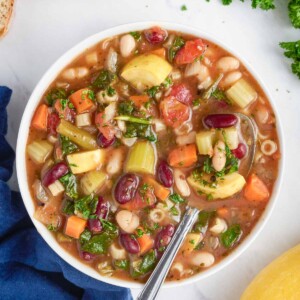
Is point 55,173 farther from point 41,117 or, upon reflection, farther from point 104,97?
point 104,97

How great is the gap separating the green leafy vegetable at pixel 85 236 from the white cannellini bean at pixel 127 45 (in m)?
1.08

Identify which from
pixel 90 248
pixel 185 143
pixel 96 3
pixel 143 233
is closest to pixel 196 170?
pixel 185 143

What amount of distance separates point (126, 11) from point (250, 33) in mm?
835

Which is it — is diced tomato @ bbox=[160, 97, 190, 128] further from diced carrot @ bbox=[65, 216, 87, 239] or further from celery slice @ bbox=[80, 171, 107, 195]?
diced carrot @ bbox=[65, 216, 87, 239]

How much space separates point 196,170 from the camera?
12.2 feet

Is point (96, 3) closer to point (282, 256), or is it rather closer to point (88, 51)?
point (88, 51)

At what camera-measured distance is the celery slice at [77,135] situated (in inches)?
144

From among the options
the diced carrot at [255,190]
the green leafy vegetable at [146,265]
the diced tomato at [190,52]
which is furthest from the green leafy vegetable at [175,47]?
the green leafy vegetable at [146,265]

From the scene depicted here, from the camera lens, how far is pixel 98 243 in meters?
3.77

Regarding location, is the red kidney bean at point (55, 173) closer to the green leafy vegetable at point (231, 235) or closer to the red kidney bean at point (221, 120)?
the red kidney bean at point (221, 120)

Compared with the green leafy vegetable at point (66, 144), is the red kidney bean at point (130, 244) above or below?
below

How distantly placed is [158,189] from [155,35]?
907mm

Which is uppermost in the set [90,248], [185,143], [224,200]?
[185,143]

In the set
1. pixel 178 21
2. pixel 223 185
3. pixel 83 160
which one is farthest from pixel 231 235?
pixel 178 21
